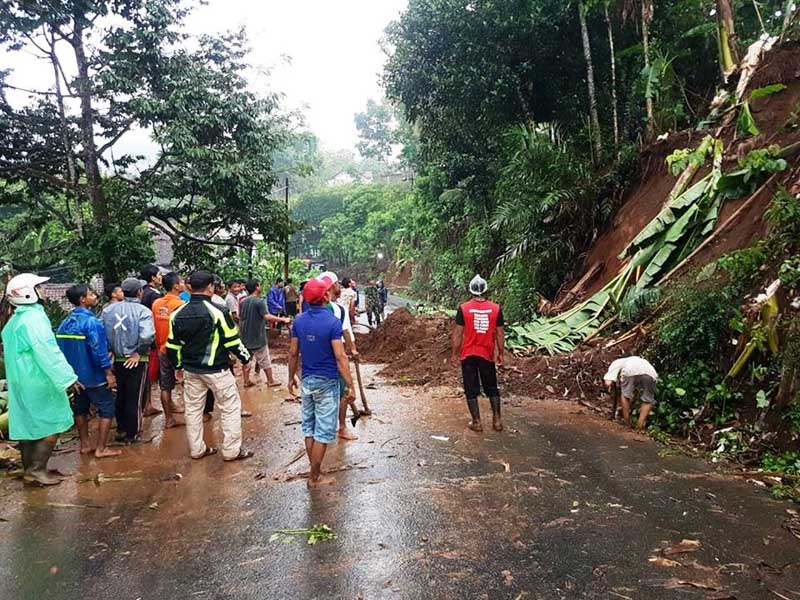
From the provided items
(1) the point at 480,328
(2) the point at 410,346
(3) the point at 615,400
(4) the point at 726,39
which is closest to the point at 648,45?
(4) the point at 726,39

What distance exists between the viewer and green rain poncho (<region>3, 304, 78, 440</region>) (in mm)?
4785

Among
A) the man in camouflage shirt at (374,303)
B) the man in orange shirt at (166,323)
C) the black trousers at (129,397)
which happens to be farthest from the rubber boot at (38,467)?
the man in camouflage shirt at (374,303)

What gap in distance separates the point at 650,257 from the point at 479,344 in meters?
4.61

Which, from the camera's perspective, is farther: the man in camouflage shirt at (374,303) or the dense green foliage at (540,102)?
the man in camouflage shirt at (374,303)

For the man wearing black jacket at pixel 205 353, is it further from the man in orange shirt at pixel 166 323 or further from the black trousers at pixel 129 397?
the man in orange shirt at pixel 166 323

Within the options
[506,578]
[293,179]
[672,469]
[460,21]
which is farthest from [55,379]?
[293,179]

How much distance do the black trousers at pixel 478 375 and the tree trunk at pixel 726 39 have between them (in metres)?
9.33

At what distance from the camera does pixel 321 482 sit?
488cm

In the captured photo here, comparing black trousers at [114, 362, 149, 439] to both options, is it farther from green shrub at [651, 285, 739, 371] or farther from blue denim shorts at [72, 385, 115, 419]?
green shrub at [651, 285, 739, 371]

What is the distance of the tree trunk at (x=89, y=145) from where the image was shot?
12.6 meters

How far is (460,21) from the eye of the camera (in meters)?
15.9

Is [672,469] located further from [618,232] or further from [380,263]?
[380,263]

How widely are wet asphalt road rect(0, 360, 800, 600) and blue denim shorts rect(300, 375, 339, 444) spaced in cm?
45

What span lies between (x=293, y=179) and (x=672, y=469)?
180 feet
